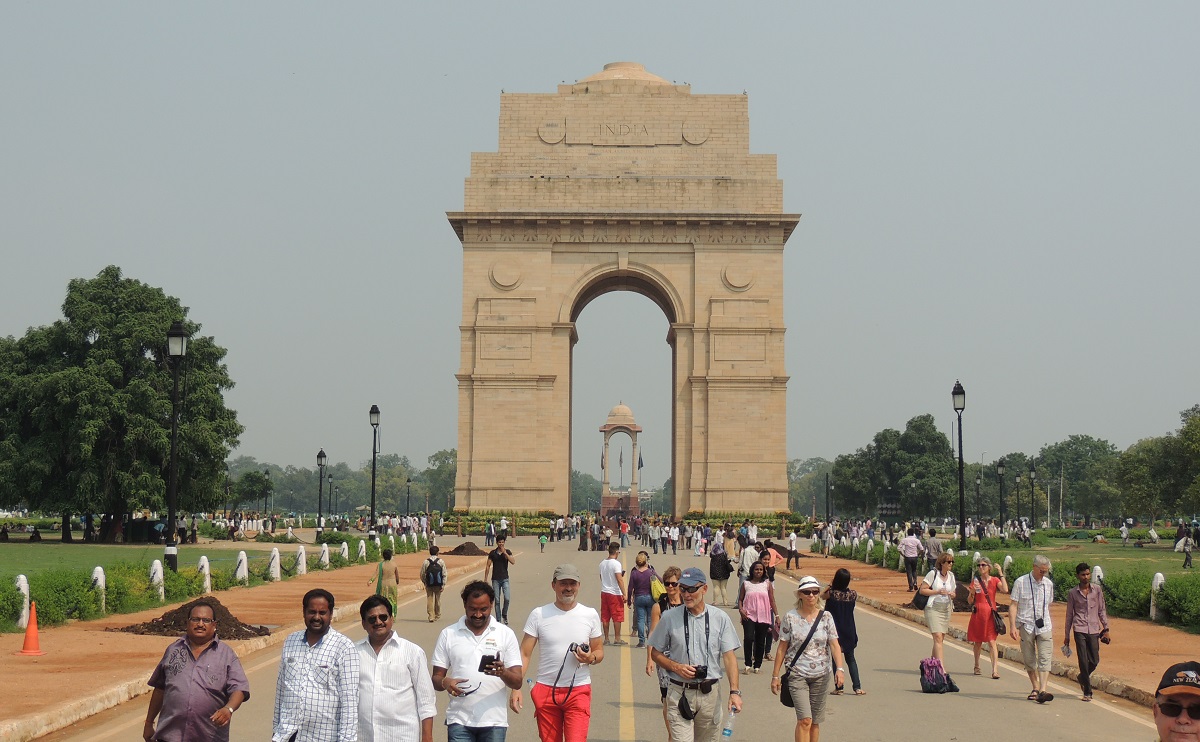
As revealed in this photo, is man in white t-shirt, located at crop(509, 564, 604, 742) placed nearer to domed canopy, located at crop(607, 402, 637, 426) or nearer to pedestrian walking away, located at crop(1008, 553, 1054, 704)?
pedestrian walking away, located at crop(1008, 553, 1054, 704)

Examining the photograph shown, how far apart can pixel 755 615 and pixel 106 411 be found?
1359 inches

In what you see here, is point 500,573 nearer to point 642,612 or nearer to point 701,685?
point 642,612

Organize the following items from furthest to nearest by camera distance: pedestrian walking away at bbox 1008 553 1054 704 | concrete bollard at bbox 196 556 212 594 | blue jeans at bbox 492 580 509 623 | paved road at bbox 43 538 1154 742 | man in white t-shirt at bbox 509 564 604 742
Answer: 1. concrete bollard at bbox 196 556 212 594
2. blue jeans at bbox 492 580 509 623
3. pedestrian walking away at bbox 1008 553 1054 704
4. paved road at bbox 43 538 1154 742
5. man in white t-shirt at bbox 509 564 604 742

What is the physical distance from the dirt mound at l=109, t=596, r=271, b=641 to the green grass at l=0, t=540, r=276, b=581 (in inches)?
353

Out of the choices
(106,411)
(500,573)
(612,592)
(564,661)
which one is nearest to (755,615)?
(612,592)

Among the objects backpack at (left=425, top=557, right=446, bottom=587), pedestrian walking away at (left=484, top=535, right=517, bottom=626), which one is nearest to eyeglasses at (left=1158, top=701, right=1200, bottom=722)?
pedestrian walking away at (left=484, top=535, right=517, bottom=626)

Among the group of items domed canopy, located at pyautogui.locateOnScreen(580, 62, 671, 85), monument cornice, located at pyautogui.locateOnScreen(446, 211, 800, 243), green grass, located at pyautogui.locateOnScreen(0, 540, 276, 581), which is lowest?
green grass, located at pyautogui.locateOnScreen(0, 540, 276, 581)

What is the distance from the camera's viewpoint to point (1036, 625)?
12.6 meters

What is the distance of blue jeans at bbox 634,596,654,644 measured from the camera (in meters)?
16.6

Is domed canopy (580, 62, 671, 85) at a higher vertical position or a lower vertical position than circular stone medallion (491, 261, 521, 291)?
higher

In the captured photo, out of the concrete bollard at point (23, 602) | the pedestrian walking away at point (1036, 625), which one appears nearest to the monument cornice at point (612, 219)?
the concrete bollard at point (23, 602)

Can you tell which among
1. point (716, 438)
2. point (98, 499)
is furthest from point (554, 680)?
point (716, 438)

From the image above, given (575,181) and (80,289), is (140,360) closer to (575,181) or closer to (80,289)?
(80,289)

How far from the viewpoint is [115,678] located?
1232 cm
